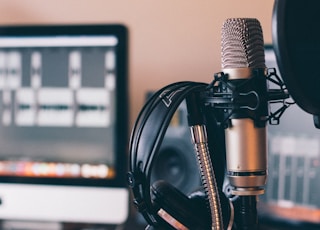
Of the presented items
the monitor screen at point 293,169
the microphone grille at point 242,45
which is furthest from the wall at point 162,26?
the microphone grille at point 242,45

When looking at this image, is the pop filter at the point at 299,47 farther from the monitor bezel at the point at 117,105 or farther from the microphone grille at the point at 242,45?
the monitor bezel at the point at 117,105

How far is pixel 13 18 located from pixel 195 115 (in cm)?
90

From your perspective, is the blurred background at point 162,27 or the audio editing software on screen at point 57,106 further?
the blurred background at point 162,27

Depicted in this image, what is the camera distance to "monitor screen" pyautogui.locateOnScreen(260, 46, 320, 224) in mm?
954

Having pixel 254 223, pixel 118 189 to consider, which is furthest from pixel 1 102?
pixel 254 223

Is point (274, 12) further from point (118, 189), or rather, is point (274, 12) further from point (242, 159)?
point (118, 189)

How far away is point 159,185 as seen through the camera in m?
0.55

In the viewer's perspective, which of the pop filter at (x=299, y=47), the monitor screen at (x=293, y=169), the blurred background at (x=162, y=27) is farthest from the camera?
the blurred background at (x=162, y=27)

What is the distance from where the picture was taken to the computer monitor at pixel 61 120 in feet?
3.26

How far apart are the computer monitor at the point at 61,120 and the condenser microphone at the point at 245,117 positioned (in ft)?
1.60

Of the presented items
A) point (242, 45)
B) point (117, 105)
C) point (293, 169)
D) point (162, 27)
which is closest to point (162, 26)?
point (162, 27)

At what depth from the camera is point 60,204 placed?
986 mm

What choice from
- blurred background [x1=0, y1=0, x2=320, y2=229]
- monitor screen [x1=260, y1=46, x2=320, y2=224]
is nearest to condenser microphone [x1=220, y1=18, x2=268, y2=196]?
monitor screen [x1=260, y1=46, x2=320, y2=224]

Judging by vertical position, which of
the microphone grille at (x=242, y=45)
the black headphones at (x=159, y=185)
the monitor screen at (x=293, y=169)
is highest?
the microphone grille at (x=242, y=45)
